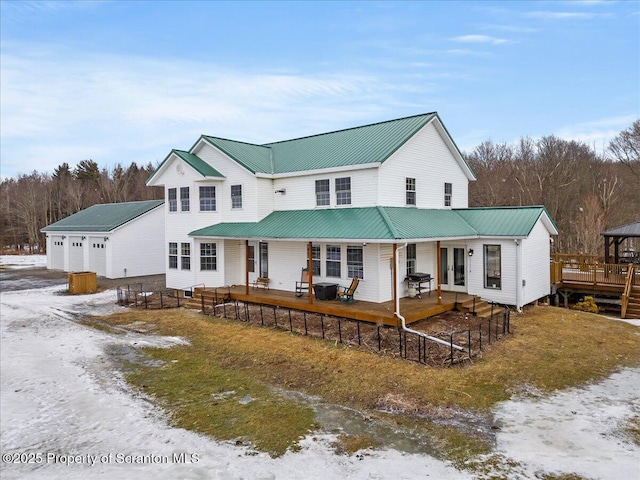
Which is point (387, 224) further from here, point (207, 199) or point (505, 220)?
point (207, 199)

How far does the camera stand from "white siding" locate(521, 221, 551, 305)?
1705 cm

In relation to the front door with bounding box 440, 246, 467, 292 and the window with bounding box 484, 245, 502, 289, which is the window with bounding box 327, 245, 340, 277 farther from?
the window with bounding box 484, 245, 502, 289

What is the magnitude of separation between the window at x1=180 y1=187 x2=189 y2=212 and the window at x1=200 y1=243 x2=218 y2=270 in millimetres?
2452

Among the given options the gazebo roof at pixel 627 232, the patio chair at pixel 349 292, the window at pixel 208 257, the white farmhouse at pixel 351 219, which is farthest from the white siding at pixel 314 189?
the gazebo roof at pixel 627 232

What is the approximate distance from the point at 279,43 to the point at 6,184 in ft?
226

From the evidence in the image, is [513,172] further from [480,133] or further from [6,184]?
[6,184]

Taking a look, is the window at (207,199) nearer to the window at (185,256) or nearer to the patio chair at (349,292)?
the window at (185,256)

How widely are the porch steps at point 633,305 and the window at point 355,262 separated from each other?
1164 cm

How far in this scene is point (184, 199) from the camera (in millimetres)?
22141

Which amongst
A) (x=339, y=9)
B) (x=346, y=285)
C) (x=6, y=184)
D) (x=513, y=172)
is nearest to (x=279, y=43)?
(x=339, y=9)

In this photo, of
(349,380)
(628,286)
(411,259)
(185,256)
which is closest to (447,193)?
(411,259)

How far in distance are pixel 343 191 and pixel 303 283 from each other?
13.9 feet

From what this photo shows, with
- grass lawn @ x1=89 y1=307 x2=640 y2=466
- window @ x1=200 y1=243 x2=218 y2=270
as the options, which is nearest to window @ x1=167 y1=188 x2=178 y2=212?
window @ x1=200 y1=243 x2=218 y2=270

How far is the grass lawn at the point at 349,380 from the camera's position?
7598 millimetres
